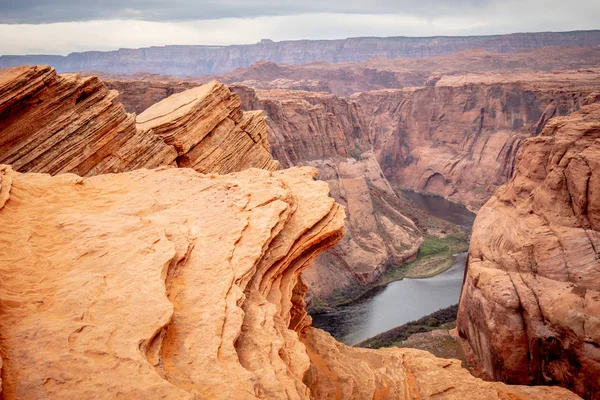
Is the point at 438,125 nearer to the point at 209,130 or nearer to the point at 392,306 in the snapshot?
the point at 392,306

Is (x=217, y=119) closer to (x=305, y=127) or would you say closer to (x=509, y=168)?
(x=305, y=127)

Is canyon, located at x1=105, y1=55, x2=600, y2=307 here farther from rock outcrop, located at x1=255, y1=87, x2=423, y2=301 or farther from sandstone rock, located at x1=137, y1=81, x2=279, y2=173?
sandstone rock, located at x1=137, y1=81, x2=279, y2=173

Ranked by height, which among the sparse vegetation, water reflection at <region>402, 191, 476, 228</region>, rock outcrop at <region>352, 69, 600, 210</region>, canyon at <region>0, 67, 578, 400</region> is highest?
canyon at <region>0, 67, 578, 400</region>

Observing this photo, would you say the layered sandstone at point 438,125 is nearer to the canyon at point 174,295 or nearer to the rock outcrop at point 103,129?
the rock outcrop at point 103,129

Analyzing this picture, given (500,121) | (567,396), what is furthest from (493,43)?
(567,396)

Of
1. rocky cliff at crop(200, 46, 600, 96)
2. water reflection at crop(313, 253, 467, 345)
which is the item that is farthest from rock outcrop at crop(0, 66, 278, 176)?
rocky cliff at crop(200, 46, 600, 96)

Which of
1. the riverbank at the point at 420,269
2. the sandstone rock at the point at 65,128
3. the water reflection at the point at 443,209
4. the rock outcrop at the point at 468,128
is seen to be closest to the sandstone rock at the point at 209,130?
the sandstone rock at the point at 65,128
